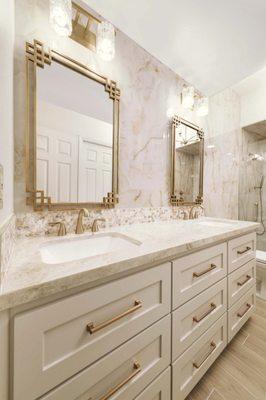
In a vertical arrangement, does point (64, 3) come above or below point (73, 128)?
above

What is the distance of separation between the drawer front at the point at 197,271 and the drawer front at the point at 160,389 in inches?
11.1

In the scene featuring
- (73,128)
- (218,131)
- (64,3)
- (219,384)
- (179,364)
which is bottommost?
(219,384)

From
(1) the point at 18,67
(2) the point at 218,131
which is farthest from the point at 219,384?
(2) the point at 218,131

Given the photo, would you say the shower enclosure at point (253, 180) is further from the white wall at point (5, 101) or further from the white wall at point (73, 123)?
the white wall at point (5, 101)

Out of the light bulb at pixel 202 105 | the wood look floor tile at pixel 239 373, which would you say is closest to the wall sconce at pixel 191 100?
the light bulb at pixel 202 105

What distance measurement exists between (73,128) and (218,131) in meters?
1.82

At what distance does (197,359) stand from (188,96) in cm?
197

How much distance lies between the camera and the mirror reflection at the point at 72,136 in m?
0.93

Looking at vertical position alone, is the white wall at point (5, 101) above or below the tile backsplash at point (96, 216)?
above

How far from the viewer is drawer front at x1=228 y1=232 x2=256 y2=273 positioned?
3.85ft

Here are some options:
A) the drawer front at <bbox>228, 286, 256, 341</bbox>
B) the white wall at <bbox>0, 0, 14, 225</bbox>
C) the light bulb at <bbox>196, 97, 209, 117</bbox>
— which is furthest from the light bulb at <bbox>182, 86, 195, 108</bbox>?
the drawer front at <bbox>228, 286, 256, 341</bbox>

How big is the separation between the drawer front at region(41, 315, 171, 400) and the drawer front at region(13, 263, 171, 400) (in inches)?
1.2

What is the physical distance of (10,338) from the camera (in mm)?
405

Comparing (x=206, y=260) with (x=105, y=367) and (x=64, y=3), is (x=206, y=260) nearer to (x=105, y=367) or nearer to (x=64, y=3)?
(x=105, y=367)
